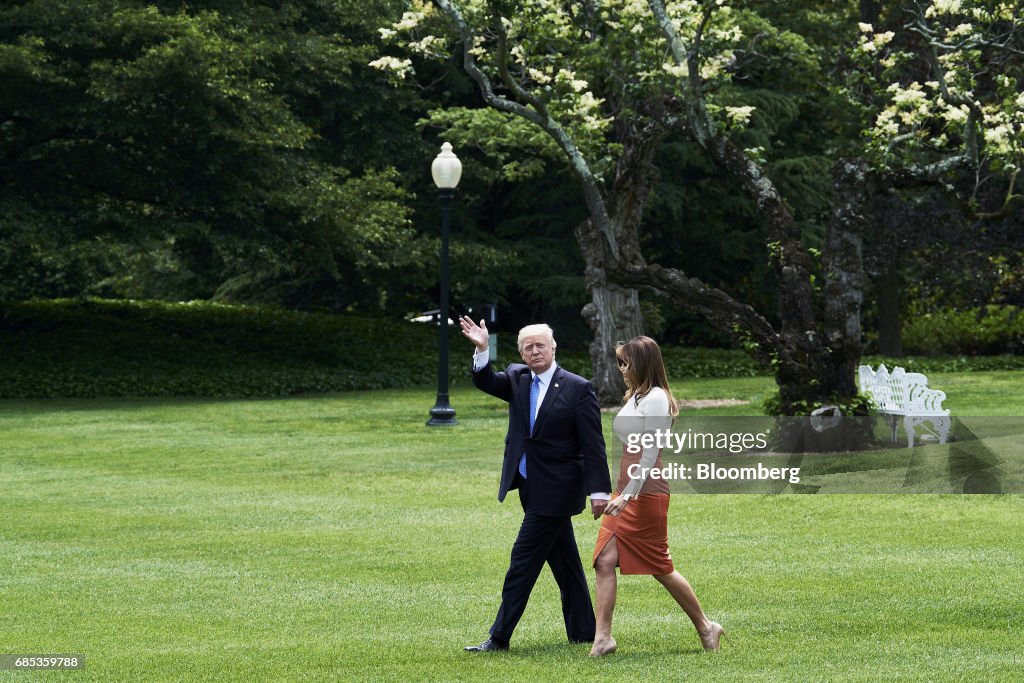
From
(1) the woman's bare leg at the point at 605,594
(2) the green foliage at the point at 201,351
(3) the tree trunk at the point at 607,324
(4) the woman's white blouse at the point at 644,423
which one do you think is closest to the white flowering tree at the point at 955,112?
(3) the tree trunk at the point at 607,324

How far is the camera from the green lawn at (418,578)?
783 cm

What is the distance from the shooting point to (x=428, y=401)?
30.0 m

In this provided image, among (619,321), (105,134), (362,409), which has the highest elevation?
(105,134)

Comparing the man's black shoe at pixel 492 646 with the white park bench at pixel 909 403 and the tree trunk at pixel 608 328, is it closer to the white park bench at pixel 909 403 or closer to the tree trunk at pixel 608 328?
the white park bench at pixel 909 403

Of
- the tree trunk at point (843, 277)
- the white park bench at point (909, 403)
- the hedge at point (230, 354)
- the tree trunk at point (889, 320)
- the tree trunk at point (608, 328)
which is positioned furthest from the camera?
the tree trunk at point (889, 320)

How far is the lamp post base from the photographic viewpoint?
23797 mm

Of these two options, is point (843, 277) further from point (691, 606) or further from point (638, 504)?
point (638, 504)

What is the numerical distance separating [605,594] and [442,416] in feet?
53.0

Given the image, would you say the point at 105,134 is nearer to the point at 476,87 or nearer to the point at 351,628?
the point at 476,87

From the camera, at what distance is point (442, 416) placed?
23.9 m

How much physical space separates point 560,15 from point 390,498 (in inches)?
394

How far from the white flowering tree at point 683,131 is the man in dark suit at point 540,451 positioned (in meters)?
10.9

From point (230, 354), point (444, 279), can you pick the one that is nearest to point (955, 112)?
point (444, 279)

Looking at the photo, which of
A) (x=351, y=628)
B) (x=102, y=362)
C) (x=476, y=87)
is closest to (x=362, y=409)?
(x=102, y=362)
